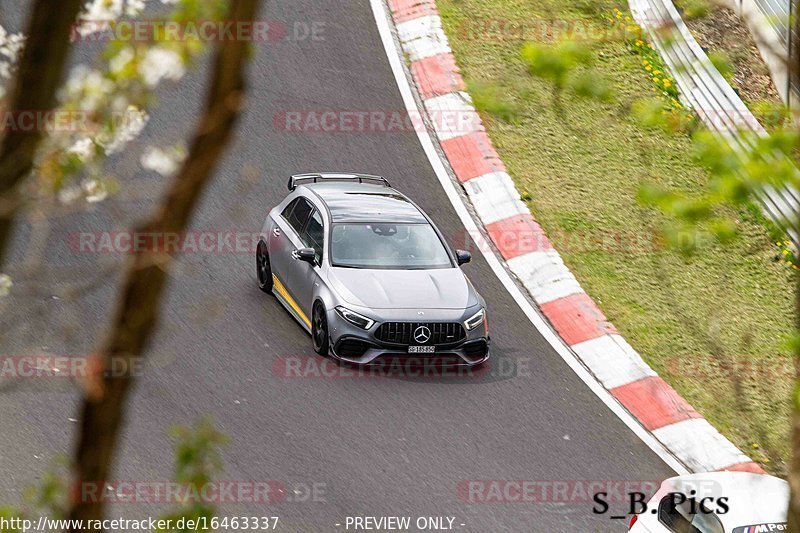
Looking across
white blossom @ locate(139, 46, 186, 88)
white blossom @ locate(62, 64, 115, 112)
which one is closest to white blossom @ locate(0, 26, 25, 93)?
white blossom @ locate(62, 64, 115, 112)

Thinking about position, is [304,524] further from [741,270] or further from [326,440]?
[741,270]

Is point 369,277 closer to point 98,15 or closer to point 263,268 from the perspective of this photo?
point 263,268

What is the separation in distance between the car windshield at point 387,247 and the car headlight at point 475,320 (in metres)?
0.77

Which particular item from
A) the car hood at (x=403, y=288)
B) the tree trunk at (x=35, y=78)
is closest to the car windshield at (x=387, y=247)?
the car hood at (x=403, y=288)

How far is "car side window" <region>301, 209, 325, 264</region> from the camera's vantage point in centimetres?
1199

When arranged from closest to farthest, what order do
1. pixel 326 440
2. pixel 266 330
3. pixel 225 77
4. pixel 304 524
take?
pixel 225 77
pixel 304 524
pixel 326 440
pixel 266 330

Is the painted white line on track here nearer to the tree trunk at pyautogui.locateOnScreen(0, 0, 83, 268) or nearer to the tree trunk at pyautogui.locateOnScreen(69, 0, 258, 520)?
the tree trunk at pyautogui.locateOnScreen(69, 0, 258, 520)

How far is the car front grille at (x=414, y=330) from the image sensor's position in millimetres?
11242

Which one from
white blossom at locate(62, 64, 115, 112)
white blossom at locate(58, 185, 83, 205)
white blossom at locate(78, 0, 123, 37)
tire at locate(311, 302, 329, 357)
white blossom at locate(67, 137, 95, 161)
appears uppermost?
white blossom at locate(78, 0, 123, 37)

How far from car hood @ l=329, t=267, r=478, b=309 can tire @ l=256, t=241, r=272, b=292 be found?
1.21m

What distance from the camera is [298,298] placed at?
12.0 m

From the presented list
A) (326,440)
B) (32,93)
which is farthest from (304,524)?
(32,93)

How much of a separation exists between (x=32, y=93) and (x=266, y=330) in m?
8.62

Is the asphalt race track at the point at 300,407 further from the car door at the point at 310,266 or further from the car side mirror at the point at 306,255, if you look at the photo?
the car side mirror at the point at 306,255
